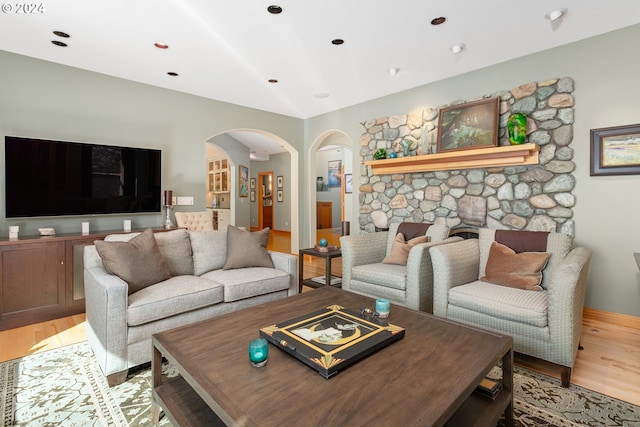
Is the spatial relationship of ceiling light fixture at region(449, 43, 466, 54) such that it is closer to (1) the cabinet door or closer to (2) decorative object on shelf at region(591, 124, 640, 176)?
(2) decorative object on shelf at region(591, 124, 640, 176)

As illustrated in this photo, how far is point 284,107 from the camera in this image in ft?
17.9

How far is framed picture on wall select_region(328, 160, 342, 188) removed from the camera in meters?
10.1

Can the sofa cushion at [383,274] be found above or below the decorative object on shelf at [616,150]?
below

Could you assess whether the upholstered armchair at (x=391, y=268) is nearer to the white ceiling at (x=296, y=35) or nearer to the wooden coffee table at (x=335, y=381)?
the wooden coffee table at (x=335, y=381)

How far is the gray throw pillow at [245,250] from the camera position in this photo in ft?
10.1

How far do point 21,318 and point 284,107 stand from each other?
4.26 metres

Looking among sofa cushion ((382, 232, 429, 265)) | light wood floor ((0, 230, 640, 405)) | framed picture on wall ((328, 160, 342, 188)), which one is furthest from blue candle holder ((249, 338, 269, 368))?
framed picture on wall ((328, 160, 342, 188))

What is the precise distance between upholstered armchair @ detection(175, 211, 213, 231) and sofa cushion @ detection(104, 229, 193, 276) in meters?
1.49

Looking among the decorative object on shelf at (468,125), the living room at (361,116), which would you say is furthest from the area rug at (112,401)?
the decorative object on shelf at (468,125)

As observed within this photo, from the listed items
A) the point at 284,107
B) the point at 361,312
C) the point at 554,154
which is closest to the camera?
the point at 361,312

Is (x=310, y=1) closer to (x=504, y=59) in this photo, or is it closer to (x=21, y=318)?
(x=504, y=59)

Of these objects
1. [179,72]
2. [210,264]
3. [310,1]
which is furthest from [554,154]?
[179,72]

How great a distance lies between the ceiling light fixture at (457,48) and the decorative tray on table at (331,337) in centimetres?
283

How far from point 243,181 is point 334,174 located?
116 inches
